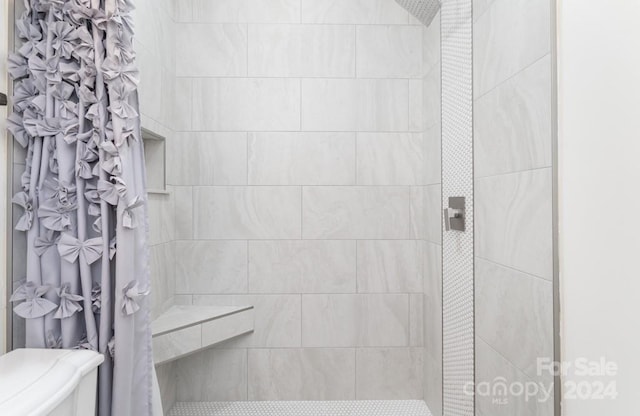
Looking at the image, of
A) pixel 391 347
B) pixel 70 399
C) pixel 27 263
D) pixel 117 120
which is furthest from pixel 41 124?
pixel 391 347

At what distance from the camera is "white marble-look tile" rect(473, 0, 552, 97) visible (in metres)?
1.07

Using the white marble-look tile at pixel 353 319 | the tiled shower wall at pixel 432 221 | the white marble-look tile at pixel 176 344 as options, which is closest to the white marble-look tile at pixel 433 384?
the tiled shower wall at pixel 432 221

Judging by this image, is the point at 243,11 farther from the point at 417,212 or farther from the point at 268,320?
the point at 268,320

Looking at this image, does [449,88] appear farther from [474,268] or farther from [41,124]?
[41,124]

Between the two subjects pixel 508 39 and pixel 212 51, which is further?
pixel 212 51

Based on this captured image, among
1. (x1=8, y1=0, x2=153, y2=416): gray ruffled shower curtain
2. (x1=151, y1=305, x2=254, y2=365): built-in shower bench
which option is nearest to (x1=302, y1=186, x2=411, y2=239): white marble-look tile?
(x1=151, y1=305, x2=254, y2=365): built-in shower bench

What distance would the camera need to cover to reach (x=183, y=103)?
7.46 feet

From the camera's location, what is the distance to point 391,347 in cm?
229

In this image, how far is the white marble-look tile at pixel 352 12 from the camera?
7.48 ft

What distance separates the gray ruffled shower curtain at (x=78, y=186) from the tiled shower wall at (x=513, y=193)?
1.12 meters

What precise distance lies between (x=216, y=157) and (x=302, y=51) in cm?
76

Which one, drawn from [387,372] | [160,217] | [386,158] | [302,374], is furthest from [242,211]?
[387,372]

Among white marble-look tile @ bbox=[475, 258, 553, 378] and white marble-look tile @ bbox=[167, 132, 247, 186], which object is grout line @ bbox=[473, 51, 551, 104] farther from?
white marble-look tile @ bbox=[167, 132, 247, 186]

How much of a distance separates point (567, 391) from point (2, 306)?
1440 millimetres
